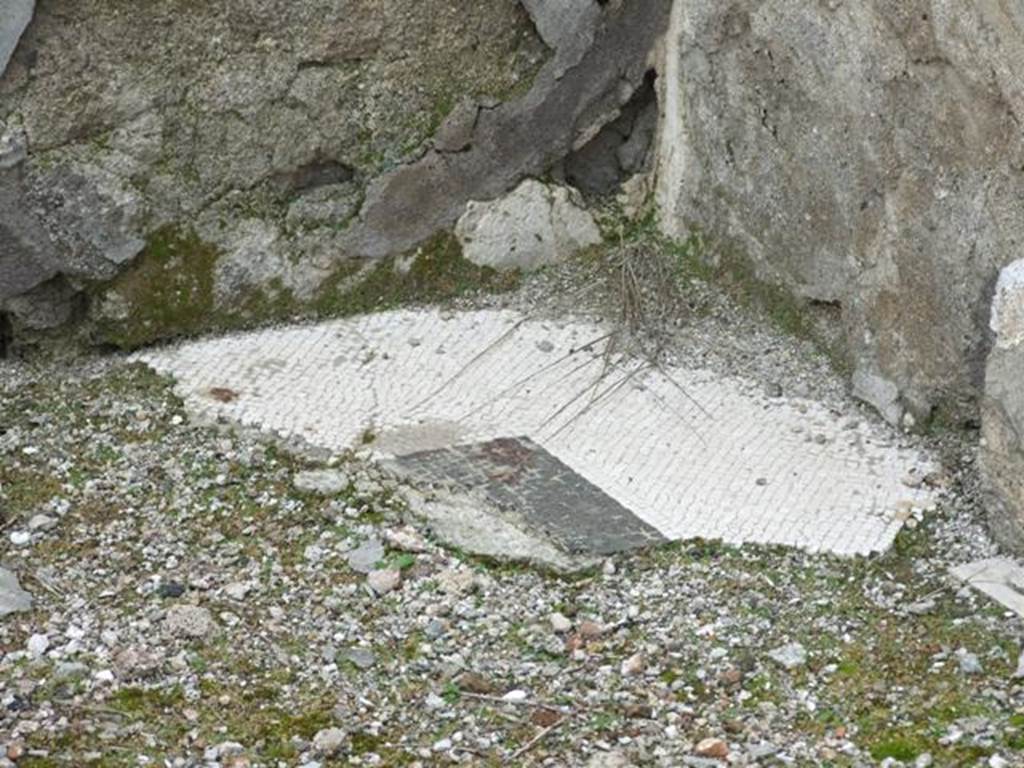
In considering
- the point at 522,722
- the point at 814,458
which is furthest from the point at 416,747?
the point at 814,458

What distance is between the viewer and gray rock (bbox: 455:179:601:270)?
4.02 meters

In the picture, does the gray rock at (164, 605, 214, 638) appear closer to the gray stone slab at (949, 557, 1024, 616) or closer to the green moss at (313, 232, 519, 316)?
the green moss at (313, 232, 519, 316)

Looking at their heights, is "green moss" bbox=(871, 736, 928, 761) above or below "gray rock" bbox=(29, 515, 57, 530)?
above

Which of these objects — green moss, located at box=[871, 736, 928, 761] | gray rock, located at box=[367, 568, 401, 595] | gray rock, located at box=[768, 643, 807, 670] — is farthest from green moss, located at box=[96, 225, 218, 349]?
green moss, located at box=[871, 736, 928, 761]

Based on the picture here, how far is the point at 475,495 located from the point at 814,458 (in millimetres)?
645

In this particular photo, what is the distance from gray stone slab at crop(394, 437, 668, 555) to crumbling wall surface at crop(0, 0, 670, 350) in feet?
2.10

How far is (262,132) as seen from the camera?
12.6 feet

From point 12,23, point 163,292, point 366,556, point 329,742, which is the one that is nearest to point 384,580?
Answer: point 366,556

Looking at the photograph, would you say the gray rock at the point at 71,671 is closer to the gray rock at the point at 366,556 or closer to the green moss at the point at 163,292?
the gray rock at the point at 366,556

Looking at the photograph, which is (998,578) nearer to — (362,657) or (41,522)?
(362,657)

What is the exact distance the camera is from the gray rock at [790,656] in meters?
2.93

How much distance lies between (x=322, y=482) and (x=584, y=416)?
552 millimetres

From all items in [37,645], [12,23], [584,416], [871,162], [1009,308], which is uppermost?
[871,162]

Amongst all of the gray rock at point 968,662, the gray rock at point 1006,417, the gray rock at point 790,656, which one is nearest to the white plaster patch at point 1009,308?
the gray rock at point 1006,417
